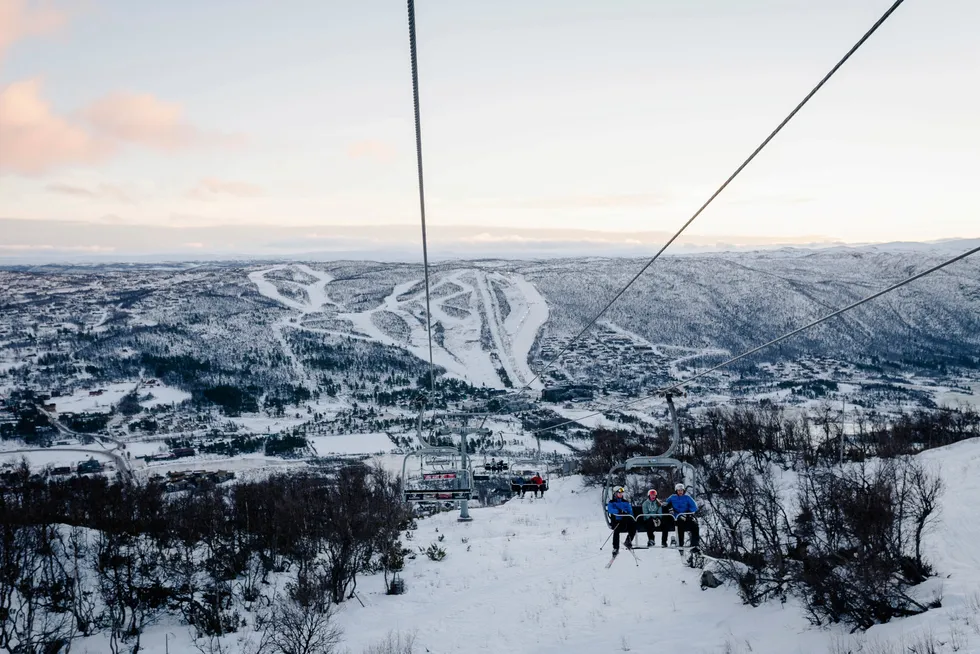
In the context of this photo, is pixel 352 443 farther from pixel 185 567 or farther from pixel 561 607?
pixel 561 607

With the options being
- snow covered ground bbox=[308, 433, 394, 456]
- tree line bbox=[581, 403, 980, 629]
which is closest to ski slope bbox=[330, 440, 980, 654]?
tree line bbox=[581, 403, 980, 629]

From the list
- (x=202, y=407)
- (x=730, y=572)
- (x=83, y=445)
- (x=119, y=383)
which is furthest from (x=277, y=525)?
(x=119, y=383)

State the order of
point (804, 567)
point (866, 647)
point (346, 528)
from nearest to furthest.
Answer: point (866, 647)
point (804, 567)
point (346, 528)

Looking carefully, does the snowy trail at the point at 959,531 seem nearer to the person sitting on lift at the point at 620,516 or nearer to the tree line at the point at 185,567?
the person sitting on lift at the point at 620,516

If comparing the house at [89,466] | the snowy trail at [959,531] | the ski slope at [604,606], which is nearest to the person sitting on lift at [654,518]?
the ski slope at [604,606]

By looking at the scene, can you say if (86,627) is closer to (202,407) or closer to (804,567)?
(804,567)

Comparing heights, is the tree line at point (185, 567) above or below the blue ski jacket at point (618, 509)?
below

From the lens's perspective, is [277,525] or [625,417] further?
[625,417]

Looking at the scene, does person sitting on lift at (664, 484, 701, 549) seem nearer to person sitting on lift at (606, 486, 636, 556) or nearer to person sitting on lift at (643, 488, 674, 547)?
person sitting on lift at (643, 488, 674, 547)
